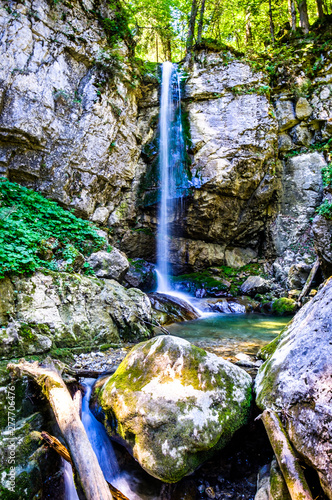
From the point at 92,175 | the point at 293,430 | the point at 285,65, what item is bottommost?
the point at 293,430

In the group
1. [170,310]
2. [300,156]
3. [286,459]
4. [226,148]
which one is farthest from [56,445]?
[300,156]

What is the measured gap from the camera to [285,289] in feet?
34.3

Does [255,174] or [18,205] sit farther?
[255,174]

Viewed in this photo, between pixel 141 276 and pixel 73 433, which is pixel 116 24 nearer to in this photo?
pixel 141 276

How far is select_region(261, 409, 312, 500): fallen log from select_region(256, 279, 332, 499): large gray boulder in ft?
0.21

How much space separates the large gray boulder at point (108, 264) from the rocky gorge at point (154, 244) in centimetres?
6

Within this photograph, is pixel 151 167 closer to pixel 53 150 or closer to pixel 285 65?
pixel 53 150

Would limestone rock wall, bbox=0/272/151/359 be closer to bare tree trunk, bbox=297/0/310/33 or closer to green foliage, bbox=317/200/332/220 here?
green foliage, bbox=317/200/332/220

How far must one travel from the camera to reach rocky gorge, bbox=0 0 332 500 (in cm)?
228

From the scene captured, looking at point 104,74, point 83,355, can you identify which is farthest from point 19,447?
point 104,74

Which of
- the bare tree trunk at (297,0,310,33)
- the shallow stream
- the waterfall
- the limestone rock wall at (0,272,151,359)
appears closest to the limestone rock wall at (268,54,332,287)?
the bare tree trunk at (297,0,310,33)

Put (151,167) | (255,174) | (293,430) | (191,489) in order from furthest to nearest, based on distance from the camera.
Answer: (151,167)
(255,174)
(191,489)
(293,430)

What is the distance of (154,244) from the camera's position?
492 inches

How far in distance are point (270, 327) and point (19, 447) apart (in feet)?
20.8
